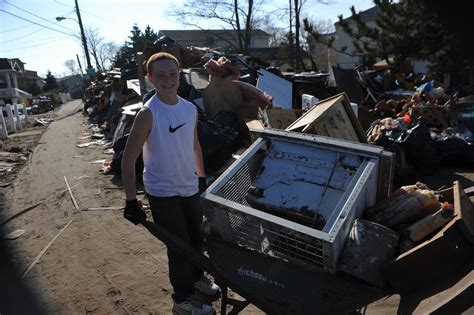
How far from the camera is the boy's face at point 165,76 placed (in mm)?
2533

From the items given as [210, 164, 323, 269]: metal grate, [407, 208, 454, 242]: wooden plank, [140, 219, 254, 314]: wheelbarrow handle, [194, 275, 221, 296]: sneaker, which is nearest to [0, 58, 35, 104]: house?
[194, 275, 221, 296]: sneaker

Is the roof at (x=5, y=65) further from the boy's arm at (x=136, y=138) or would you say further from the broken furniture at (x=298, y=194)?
the broken furniture at (x=298, y=194)

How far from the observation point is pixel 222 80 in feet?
23.3

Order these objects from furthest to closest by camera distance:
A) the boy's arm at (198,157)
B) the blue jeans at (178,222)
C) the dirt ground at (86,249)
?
the dirt ground at (86,249)
the boy's arm at (198,157)
the blue jeans at (178,222)

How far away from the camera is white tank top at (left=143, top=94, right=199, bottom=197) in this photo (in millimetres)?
2596

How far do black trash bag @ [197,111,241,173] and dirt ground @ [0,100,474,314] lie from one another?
4.90 feet

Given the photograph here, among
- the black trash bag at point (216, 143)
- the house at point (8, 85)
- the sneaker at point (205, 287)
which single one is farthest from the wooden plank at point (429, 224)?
the house at point (8, 85)

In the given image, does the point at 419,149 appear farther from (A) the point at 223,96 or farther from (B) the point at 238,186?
(B) the point at 238,186

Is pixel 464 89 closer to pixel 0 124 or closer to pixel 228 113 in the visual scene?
pixel 228 113

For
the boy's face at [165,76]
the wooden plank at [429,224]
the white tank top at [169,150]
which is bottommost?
the wooden plank at [429,224]

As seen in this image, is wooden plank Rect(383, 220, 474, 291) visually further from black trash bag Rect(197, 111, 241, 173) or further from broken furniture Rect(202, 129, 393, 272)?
black trash bag Rect(197, 111, 241, 173)

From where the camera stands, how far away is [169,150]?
8.70ft

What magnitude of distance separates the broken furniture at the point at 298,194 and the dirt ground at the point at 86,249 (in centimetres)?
123

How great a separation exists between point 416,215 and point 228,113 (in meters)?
4.73
